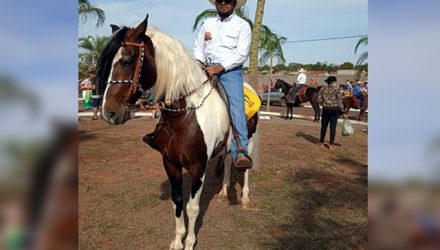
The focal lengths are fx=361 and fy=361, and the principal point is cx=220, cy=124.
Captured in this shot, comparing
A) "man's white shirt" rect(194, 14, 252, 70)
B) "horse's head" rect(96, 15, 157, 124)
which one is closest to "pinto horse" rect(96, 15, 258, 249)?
"horse's head" rect(96, 15, 157, 124)

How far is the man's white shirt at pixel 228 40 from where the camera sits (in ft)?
14.0

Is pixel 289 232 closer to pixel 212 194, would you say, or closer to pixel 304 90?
pixel 212 194

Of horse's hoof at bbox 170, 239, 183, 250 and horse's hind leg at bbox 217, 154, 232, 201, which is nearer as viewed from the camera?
horse's hoof at bbox 170, 239, 183, 250

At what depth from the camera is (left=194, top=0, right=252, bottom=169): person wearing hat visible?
4.25m

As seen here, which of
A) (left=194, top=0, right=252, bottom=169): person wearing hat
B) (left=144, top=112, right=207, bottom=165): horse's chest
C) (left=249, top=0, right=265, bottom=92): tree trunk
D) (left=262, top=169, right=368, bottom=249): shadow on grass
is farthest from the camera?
(left=249, top=0, right=265, bottom=92): tree trunk

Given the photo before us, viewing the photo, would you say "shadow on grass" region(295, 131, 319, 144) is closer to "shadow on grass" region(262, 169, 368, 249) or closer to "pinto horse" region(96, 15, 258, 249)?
"shadow on grass" region(262, 169, 368, 249)

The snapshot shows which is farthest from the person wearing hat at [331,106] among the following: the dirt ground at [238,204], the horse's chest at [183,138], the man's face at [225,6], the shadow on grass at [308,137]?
the horse's chest at [183,138]

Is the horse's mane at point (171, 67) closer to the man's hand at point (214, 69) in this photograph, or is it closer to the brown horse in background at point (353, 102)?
the man's hand at point (214, 69)

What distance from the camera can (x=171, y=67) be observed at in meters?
3.61

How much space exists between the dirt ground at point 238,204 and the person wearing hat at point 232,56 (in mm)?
1131

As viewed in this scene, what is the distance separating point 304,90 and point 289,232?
50.0ft

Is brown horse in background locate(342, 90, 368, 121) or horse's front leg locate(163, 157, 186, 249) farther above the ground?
brown horse in background locate(342, 90, 368, 121)

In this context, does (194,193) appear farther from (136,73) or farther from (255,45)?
(255,45)

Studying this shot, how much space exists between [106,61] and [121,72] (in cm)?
16
